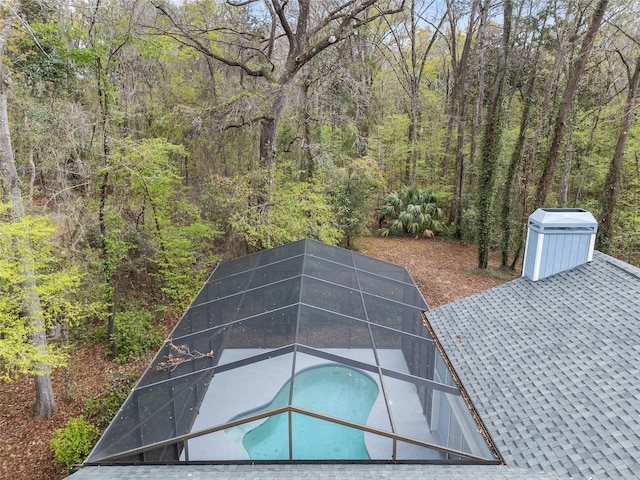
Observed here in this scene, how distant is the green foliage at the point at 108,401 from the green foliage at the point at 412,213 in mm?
13834

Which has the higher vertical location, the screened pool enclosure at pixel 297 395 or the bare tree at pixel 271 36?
the bare tree at pixel 271 36

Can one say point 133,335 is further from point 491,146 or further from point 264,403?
point 491,146

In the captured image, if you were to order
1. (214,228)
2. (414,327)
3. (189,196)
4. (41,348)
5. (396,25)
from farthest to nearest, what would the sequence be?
(396,25), (189,196), (214,228), (41,348), (414,327)

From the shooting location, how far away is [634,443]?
335 centimetres

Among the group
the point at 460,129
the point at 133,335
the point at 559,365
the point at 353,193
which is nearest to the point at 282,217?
the point at 353,193

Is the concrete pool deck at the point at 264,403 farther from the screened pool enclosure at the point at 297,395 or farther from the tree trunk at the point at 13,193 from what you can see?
the tree trunk at the point at 13,193

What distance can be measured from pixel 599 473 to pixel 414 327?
346 cm

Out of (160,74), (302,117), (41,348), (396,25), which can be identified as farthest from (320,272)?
(396,25)

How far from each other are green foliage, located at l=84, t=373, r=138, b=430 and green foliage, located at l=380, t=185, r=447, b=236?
13.8 m

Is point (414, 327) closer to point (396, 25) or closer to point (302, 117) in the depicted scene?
point (302, 117)

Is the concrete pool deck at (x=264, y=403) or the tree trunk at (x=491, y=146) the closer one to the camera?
the concrete pool deck at (x=264, y=403)

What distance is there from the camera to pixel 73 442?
7324 mm

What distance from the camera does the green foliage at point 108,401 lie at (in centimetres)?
827

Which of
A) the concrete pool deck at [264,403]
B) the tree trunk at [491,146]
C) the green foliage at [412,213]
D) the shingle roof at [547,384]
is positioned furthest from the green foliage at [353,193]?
the concrete pool deck at [264,403]
